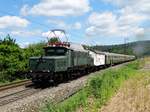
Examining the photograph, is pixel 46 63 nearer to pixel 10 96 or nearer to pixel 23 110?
pixel 10 96

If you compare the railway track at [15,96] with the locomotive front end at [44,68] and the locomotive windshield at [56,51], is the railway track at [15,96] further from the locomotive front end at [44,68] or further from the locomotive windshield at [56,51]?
the locomotive windshield at [56,51]

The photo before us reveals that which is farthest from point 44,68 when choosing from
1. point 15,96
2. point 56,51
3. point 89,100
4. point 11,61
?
point 89,100

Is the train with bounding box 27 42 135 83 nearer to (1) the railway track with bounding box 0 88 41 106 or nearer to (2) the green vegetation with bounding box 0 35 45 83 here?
(1) the railway track with bounding box 0 88 41 106

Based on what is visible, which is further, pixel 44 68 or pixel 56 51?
pixel 56 51

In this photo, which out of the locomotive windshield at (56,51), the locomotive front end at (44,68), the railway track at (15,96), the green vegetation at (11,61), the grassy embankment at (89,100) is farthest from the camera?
the green vegetation at (11,61)

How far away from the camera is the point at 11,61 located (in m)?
35.4

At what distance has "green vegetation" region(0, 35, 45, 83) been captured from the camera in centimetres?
3448

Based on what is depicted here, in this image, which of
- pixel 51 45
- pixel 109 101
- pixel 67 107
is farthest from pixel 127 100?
pixel 51 45

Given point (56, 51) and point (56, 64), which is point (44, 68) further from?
point (56, 51)

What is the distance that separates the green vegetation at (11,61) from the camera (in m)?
34.5

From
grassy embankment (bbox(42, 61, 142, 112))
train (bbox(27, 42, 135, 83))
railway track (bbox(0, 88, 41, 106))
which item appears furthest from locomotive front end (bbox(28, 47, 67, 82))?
grassy embankment (bbox(42, 61, 142, 112))

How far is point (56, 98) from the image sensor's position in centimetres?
2081

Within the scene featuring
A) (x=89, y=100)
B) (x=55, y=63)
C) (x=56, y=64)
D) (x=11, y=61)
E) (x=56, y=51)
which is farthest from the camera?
(x=11, y=61)

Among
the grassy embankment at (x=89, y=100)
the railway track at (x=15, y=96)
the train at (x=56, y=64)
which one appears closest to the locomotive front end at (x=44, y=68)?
the train at (x=56, y=64)
